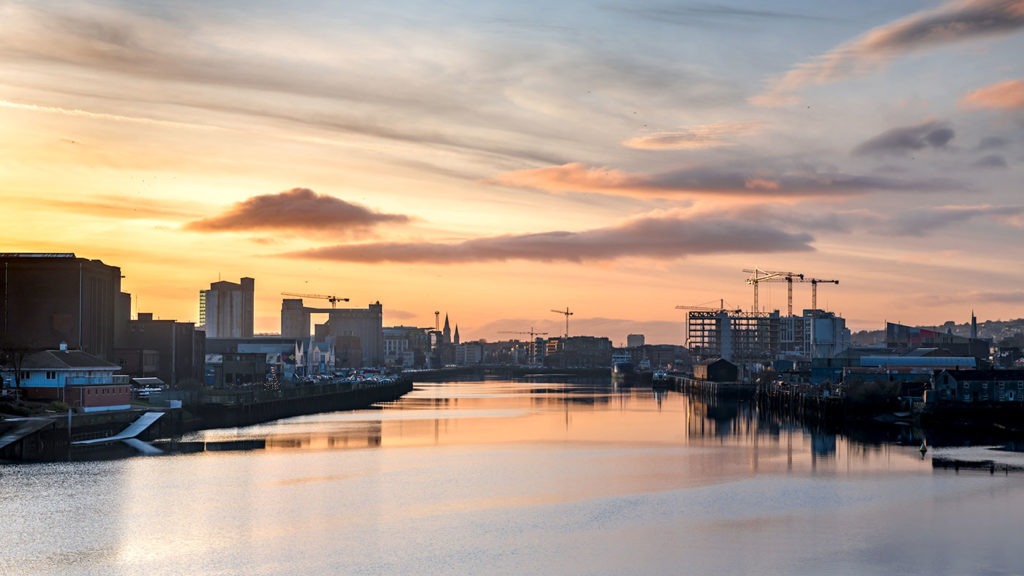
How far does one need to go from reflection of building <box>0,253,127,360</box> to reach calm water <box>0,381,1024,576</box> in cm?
4498

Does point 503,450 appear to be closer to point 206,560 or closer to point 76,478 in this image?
point 76,478

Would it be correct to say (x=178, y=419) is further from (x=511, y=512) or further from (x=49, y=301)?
(x=511, y=512)

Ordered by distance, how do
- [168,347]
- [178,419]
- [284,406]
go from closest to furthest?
[178,419] → [284,406] → [168,347]

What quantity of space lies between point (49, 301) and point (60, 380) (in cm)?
3970

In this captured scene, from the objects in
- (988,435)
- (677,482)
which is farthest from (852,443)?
(677,482)

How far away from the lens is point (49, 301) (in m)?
126

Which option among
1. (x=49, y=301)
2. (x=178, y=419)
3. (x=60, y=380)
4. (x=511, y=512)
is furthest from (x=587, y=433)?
(x=49, y=301)

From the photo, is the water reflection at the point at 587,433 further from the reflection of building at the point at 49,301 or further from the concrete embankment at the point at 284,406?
the reflection of building at the point at 49,301

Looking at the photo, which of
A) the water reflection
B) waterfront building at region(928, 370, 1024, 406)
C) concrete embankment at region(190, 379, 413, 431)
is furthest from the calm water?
waterfront building at region(928, 370, 1024, 406)

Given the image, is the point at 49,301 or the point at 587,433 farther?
the point at 49,301

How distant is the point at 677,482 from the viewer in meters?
67.1

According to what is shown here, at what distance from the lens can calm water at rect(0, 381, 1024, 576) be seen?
43406mm

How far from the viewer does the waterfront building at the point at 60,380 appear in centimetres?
8981

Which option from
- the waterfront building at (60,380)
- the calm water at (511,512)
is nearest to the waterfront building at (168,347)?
the waterfront building at (60,380)
